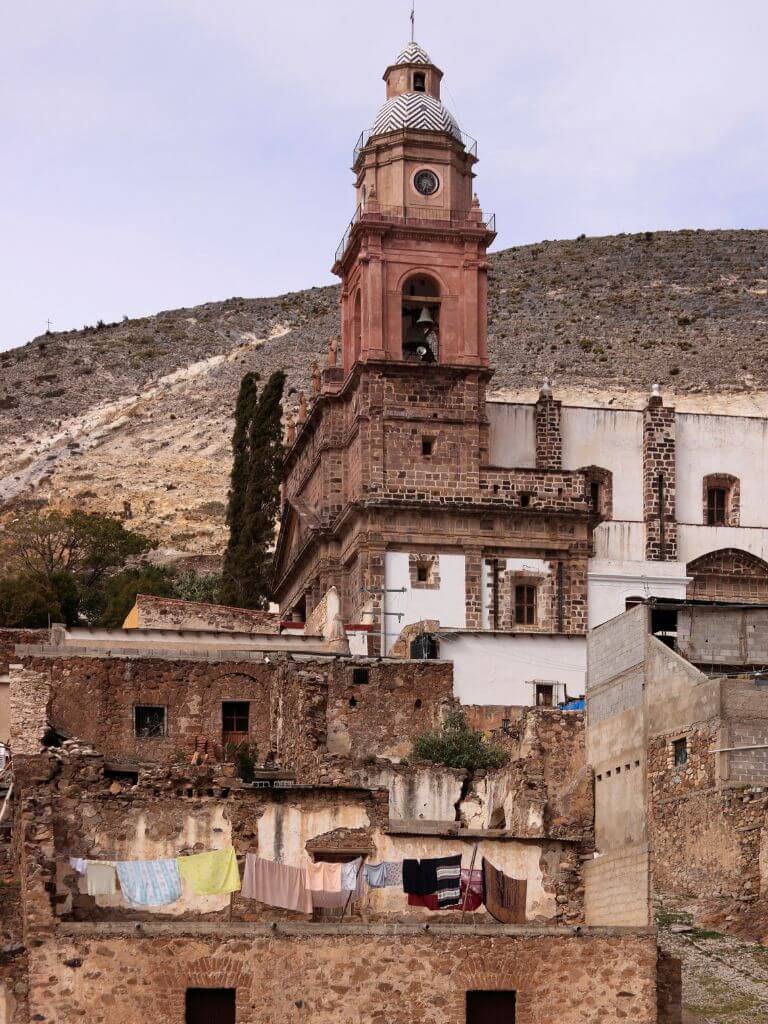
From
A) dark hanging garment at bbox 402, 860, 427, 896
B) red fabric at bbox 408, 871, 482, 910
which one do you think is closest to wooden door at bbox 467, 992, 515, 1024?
red fabric at bbox 408, 871, 482, 910

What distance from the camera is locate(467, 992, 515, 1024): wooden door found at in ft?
106

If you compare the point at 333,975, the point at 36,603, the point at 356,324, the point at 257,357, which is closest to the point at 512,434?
the point at 356,324

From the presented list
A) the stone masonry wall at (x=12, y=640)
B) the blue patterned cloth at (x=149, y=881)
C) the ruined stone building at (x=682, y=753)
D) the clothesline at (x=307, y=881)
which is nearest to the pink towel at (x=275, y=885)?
the clothesline at (x=307, y=881)

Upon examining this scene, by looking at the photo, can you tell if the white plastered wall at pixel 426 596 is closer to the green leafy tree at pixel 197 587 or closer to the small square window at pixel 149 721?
the small square window at pixel 149 721

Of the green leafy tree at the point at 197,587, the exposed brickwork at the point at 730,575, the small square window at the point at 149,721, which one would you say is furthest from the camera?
the green leafy tree at the point at 197,587

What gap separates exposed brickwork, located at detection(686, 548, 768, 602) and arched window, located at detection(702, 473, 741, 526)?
1.20m

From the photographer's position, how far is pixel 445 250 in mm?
69188

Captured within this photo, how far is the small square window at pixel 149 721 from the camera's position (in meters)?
51.2

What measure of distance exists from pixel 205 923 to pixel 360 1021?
257 centimetres

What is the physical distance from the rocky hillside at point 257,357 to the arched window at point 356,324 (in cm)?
3755

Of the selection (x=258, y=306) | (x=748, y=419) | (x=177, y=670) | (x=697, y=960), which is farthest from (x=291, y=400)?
(x=697, y=960)

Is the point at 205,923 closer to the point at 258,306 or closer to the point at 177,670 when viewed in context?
the point at 177,670

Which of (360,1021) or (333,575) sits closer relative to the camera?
(360,1021)

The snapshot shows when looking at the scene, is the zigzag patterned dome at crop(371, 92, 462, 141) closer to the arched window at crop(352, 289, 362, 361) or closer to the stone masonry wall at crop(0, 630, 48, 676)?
the arched window at crop(352, 289, 362, 361)
